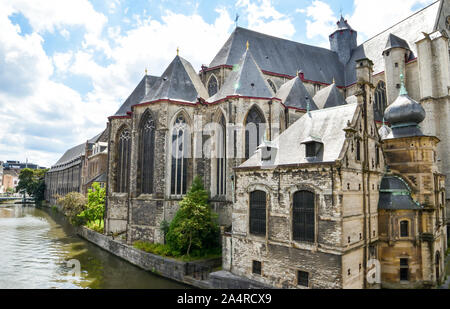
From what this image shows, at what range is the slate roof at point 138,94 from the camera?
27.1 metres

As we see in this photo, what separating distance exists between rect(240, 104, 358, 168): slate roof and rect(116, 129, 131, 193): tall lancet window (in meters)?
13.8

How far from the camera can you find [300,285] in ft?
43.3

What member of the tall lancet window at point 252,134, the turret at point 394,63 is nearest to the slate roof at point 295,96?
the tall lancet window at point 252,134

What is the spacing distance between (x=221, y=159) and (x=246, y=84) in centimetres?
575

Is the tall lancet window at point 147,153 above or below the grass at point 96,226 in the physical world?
above

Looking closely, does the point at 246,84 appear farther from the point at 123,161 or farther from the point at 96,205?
the point at 96,205

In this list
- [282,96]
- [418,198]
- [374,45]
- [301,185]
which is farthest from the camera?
[374,45]

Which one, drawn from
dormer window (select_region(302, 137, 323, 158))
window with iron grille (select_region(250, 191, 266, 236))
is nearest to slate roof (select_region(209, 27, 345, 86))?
window with iron grille (select_region(250, 191, 266, 236))

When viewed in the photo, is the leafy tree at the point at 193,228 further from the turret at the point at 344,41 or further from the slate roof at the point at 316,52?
the turret at the point at 344,41

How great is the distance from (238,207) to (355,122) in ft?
24.2

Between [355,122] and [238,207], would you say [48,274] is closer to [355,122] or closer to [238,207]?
[238,207]

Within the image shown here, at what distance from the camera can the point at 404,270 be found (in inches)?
605

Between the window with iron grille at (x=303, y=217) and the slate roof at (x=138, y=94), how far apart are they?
742 inches
